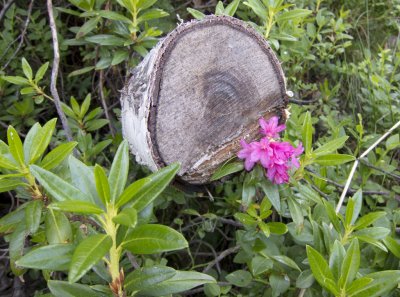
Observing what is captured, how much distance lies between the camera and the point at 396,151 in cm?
242

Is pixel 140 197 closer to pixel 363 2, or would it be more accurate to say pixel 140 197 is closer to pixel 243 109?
pixel 243 109

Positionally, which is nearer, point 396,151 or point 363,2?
point 396,151

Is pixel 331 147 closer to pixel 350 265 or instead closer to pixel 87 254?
pixel 350 265

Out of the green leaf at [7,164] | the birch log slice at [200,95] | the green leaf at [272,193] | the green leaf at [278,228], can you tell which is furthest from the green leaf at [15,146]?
the green leaf at [278,228]

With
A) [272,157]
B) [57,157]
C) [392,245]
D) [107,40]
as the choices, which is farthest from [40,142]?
[392,245]

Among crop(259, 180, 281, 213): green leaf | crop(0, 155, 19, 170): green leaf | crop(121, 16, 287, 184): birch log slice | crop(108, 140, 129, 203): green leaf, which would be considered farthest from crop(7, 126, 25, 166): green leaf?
crop(259, 180, 281, 213): green leaf

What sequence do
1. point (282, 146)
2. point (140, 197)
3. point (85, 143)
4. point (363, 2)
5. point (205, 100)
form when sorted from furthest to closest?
point (363, 2)
point (85, 143)
point (205, 100)
point (282, 146)
point (140, 197)

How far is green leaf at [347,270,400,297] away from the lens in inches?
46.3

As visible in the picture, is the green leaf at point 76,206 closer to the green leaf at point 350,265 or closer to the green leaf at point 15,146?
the green leaf at point 15,146

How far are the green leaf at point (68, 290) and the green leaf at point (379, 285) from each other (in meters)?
0.63

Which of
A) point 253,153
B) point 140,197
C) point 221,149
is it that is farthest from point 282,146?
point 140,197

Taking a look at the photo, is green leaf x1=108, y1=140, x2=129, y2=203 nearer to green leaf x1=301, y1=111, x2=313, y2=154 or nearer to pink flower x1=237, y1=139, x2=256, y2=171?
pink flower x1=237, y1=139, x2=256, y2=171

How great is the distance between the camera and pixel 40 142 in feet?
3.87

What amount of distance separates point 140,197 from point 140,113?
1.41 feet
